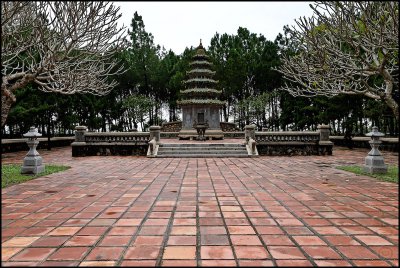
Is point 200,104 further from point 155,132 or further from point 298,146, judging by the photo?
point 298,146

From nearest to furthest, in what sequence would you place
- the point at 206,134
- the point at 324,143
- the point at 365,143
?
the point at 324,143
the point at 365,143
the point at 206,134

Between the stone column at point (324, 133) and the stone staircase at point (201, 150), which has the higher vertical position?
the stone column at point (324, 133)

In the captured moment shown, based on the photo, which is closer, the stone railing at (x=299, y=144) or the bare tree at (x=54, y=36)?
the bare tree at (x=54, y=36)

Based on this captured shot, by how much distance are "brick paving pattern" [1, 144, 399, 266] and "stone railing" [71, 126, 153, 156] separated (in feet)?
32.7

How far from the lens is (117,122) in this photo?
141 feet

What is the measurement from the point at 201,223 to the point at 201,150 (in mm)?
13381

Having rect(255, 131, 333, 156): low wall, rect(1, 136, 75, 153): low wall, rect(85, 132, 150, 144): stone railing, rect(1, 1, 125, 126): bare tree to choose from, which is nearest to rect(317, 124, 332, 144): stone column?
rect(255, 131, 333, 156): low wall

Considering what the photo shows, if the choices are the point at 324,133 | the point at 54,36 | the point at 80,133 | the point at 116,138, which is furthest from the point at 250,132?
the point at 54,36

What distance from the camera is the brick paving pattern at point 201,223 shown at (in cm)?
387

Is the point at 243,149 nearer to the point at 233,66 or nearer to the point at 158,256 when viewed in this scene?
the point at 158,256

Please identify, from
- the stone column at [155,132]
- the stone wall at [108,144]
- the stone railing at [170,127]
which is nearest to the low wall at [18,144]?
the stone wall at [108,144]

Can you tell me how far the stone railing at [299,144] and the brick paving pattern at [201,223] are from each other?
975 centimetres

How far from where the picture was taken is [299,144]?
1889 centimetres

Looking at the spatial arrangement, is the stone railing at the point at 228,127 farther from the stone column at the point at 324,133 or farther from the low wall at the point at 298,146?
the stone column at the point at 324,133
